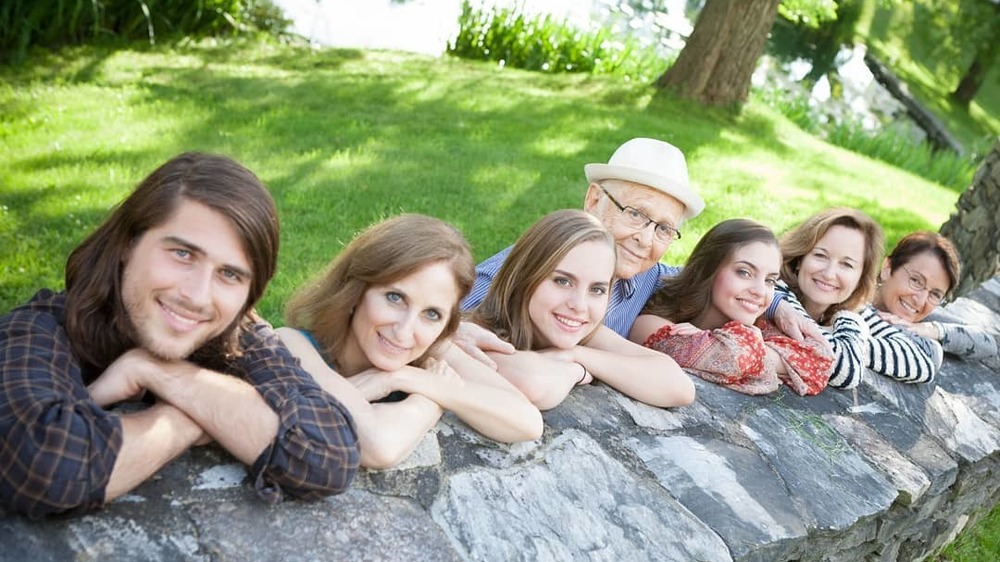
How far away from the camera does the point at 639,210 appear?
11.7ft

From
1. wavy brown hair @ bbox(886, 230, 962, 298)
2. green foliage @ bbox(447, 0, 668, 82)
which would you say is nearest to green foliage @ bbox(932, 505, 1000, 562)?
wavy brown hair @ bbox(886, 230, 962, 298)

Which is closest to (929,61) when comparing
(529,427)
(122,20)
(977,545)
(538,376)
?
(122,20)

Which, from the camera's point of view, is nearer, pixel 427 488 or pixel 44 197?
pixel 427 488

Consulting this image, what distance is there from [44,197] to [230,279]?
387cm

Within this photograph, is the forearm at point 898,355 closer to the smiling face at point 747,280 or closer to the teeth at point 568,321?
the smiling face at point 747,280

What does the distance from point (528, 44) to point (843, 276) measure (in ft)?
28.7

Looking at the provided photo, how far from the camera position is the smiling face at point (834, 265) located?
4.00 meters

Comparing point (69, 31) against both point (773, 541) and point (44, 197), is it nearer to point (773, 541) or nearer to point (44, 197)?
point (44, 197)

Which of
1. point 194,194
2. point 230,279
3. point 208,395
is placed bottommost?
point 208,395

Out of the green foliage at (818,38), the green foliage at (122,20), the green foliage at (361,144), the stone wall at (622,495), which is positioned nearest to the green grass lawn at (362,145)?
the green foliage at (361,144)

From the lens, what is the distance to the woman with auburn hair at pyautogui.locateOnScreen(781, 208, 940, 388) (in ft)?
13.1

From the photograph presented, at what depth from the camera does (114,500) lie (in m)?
1.85

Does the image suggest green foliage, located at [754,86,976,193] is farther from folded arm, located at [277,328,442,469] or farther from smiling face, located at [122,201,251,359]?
smiling face, located at [122,201,251,359]

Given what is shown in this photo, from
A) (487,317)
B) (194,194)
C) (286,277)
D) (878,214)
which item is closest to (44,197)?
(286,277)
